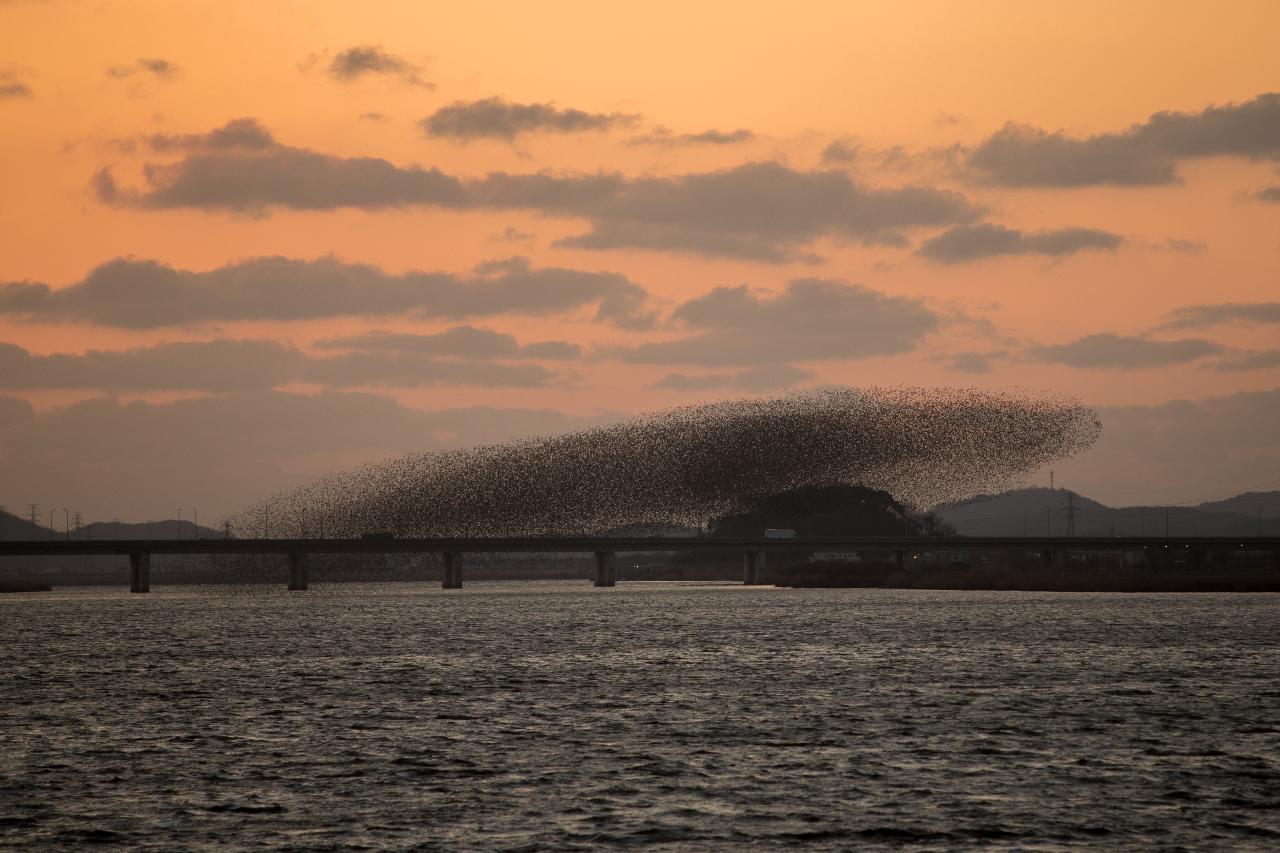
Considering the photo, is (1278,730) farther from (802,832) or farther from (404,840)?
(404,840)

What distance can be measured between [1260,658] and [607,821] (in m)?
55.0

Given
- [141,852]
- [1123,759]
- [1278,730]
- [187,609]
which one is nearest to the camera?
[141,852]

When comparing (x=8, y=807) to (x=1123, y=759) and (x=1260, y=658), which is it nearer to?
(x=1123, y=759)

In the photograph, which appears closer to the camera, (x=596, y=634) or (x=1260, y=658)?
(x=1260, y=658)

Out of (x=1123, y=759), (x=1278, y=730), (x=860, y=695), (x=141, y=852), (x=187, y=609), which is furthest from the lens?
(x=187, y=609)

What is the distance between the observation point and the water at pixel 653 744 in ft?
113

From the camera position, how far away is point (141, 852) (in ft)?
105

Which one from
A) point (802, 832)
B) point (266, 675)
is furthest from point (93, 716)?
point (802, 832)

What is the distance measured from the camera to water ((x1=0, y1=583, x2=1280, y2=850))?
34.4 metres

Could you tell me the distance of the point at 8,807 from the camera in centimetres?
3741

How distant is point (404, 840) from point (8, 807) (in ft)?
34.3

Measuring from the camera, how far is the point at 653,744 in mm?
47812

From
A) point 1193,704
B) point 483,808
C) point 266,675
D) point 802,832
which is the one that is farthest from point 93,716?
point 1193,704

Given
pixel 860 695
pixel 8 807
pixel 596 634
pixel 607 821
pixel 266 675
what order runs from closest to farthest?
pixel 607 821
pixel 8 807
pixel 860 695
pixel 266 675
pixel 596 634
